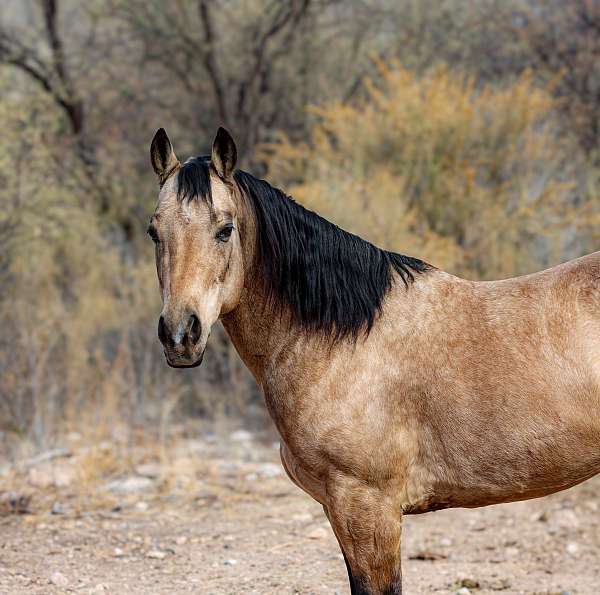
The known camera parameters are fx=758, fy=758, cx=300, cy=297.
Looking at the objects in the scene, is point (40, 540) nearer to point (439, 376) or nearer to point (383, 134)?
point (439, 376)

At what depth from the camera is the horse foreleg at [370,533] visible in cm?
290

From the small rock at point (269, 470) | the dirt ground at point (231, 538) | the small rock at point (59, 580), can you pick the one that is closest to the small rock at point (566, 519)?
the dirt ground at point (231, 538)

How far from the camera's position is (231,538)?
534 cm

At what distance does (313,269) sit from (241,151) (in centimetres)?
965

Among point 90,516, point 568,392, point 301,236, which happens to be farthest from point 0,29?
point 568,392

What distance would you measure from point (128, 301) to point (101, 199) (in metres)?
3.18

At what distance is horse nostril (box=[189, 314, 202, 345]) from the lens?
104 inches

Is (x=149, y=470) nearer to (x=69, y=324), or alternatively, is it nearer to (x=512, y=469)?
(x=69, y=324)

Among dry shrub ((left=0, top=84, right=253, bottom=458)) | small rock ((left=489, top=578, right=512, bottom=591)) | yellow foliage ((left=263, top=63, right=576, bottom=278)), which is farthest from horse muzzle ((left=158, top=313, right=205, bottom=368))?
yellow foliage ((left=263, top=63, right=576, bottom=278))

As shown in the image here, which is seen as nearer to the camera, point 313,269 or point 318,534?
point 313,269

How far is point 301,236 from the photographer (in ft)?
10.3

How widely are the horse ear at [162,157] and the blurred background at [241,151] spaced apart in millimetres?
4618

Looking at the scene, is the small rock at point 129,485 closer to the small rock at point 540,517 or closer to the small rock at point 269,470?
the small rock at point 269,470

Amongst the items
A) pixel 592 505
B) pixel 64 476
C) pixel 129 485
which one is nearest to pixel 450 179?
pixel 592 505
